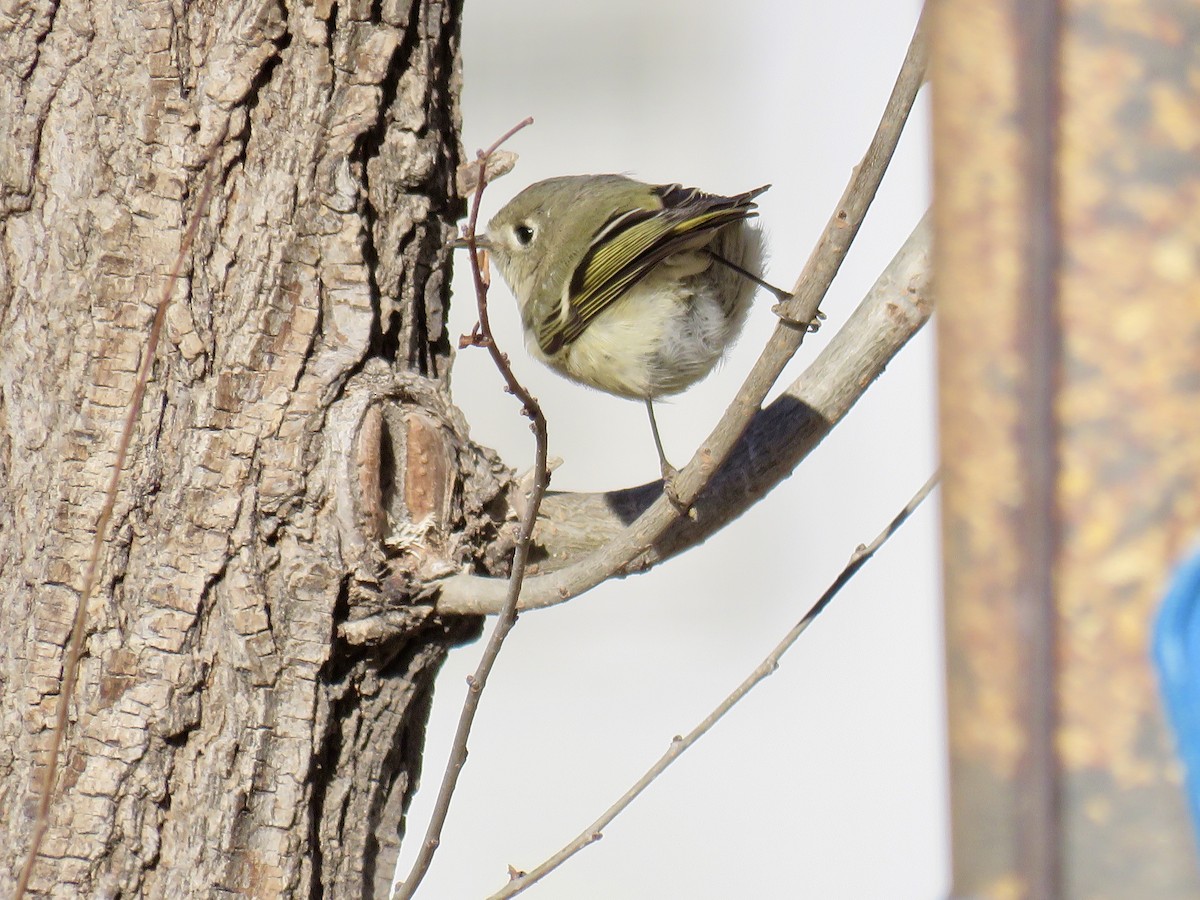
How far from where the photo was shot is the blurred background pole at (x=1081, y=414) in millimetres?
811

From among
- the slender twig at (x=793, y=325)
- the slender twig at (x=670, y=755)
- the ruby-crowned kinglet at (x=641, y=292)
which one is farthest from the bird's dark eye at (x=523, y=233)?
the slender twig at (x=670, y=755)

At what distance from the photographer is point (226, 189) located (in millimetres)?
1758

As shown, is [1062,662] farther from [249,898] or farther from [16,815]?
[16,815]

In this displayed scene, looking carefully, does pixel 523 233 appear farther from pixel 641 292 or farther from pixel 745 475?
pixel 745 475

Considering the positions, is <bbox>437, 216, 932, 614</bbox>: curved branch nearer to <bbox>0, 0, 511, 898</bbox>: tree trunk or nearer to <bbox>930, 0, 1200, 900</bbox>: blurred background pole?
<bbox>0, 0, 511, 898</bbox>: tree trunk

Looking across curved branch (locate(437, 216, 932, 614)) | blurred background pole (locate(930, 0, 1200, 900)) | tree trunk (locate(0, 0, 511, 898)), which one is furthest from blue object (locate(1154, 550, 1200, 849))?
tree trunk (locate(0, 0, 511, 898))

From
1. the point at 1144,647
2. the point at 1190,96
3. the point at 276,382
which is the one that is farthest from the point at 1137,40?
the point at 276,382

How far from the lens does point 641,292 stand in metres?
2.53

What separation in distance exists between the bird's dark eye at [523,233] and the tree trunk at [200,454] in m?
1.05

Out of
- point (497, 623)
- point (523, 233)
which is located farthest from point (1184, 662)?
point (523, 233)

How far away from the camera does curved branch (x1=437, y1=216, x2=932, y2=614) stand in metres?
1.75

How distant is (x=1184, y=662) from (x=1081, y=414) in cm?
16

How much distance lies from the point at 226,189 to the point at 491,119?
2.80 m

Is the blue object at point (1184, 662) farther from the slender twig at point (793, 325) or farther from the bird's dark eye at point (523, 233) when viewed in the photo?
the bird's dark eye at point (523, 233)
